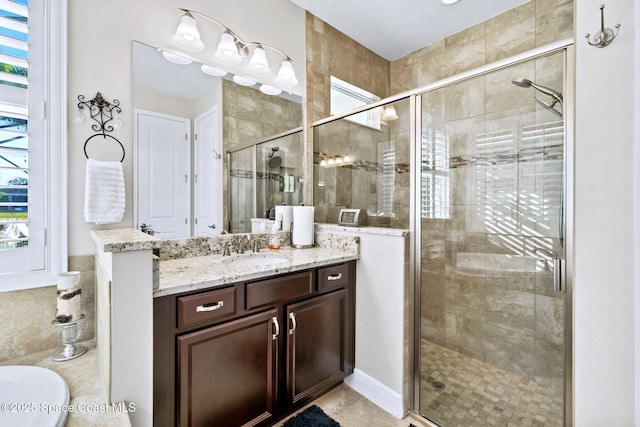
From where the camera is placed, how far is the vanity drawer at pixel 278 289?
4.59 ft

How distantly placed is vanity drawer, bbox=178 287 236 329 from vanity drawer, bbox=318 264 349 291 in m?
0.55

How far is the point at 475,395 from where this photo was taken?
1.77 meters

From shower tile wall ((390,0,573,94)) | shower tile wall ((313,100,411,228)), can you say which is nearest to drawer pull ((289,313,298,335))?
shower tile wall ((313,100,411,228))

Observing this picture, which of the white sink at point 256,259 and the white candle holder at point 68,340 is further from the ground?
the white sink at point 256,259

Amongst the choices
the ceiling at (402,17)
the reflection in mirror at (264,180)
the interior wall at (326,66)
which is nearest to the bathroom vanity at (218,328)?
the reflection in mirror at (264,180)

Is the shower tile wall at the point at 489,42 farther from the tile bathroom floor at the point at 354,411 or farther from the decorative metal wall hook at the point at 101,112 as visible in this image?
the tile bathroom floor at the point at 354,411

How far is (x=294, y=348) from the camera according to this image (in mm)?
1590

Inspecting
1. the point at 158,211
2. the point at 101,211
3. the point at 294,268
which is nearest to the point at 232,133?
the point at 158,211

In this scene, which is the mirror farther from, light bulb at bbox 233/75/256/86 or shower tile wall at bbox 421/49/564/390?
shower tile wall at bbox 421/49/564/390

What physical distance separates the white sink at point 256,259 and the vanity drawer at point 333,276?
25 cm

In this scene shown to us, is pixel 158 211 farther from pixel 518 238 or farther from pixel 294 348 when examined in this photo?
pixel 518 238

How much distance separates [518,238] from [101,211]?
2.37m

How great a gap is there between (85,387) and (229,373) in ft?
1.81

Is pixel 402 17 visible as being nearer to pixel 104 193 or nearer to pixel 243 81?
pixel 243 81
